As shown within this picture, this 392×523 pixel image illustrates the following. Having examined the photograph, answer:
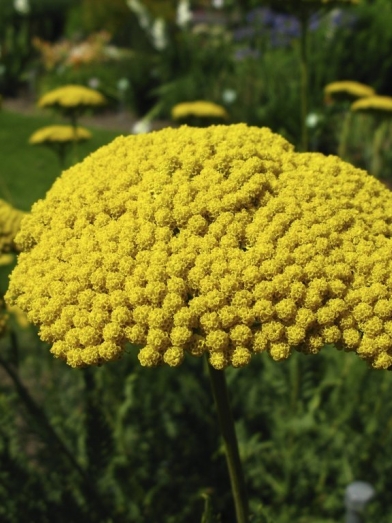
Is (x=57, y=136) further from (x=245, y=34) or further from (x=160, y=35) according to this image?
(x=245, y=34)

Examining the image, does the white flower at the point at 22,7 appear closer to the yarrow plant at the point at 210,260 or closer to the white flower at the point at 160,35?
Answer: the white flower at the point at 160,35

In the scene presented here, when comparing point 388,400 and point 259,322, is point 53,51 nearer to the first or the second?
point 388,400

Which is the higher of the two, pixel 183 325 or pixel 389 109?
pixel 389 109

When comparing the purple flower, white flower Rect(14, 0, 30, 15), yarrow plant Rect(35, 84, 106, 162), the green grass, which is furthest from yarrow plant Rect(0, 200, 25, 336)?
white flower Rect(14, 0, 30, 15)

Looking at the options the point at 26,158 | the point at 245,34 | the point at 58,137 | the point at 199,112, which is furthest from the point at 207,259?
the point at 245,34

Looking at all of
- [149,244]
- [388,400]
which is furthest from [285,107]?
[149,244]

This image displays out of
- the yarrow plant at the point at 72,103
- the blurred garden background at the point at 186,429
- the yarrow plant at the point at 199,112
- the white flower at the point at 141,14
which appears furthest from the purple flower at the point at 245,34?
the yarrow plant at the point at 72,103

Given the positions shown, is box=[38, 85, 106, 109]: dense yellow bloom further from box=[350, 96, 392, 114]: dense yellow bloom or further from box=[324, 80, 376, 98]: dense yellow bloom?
box=[350, 96, 392, 114]: dense yellow bloom
